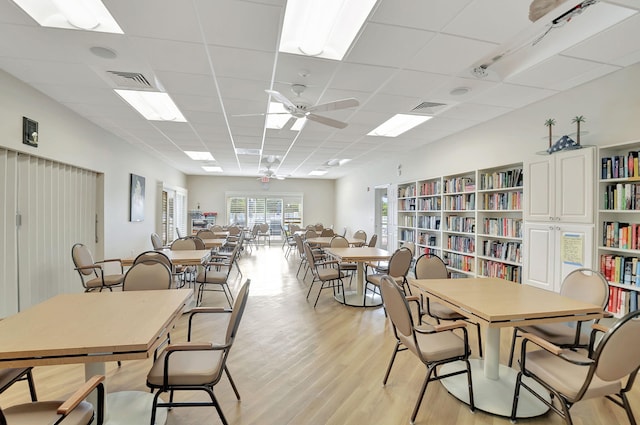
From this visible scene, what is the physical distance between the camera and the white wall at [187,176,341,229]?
40.4 ft

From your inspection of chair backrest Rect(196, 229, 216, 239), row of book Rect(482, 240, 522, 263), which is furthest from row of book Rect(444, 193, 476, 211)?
chair backrest Rect(196, 229, 216, 239)

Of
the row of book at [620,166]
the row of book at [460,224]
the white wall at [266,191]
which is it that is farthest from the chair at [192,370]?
the white wall at [266,191]

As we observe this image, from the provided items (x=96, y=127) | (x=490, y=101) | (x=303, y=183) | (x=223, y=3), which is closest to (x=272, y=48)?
(x=223, y=3)

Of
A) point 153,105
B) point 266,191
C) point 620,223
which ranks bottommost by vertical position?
point 620,223

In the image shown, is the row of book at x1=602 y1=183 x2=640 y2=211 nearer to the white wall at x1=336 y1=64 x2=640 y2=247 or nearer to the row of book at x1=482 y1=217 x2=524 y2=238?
the white wall at x1=336 y1=64 x2=640 y2=247

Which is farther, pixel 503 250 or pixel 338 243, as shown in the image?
pixel 338 243

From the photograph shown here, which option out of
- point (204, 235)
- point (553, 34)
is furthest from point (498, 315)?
point (204, 235)

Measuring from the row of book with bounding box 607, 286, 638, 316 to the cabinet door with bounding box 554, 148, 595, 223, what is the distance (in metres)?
0.77

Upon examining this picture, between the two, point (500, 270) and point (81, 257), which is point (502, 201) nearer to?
point (500, 270)

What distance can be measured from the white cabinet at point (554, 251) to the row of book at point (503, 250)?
38 cm

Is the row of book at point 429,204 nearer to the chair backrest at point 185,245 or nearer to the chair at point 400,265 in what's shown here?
the chair at point 400,265

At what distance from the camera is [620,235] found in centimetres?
310

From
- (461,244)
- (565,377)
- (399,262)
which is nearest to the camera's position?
(565,377)

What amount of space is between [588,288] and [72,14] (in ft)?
15.6
